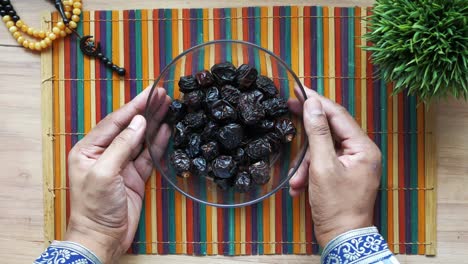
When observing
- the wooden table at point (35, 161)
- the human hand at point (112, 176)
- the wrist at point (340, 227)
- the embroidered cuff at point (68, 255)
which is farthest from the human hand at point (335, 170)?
the embroidered cuff at point (68, 255)

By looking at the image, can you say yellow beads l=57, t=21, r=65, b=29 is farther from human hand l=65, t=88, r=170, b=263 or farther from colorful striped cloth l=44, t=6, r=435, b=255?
human hand l=65, t=88, r=170, b=263

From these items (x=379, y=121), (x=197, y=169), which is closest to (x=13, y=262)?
(x=197, y=169)

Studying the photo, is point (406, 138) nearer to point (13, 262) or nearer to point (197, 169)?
point (197, 169)

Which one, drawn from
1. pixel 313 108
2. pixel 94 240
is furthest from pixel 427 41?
pixel 94 240

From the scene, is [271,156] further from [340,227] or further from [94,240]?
[94,240]

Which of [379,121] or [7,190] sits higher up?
[379,121]

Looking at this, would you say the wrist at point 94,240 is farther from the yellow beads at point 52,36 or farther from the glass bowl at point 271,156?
the yellow beads at point 52,36

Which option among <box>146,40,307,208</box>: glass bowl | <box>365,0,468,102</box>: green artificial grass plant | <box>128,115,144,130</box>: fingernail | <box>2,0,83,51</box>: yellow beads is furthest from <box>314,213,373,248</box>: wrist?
<box>2,0,83,51</box>: yellow beads
